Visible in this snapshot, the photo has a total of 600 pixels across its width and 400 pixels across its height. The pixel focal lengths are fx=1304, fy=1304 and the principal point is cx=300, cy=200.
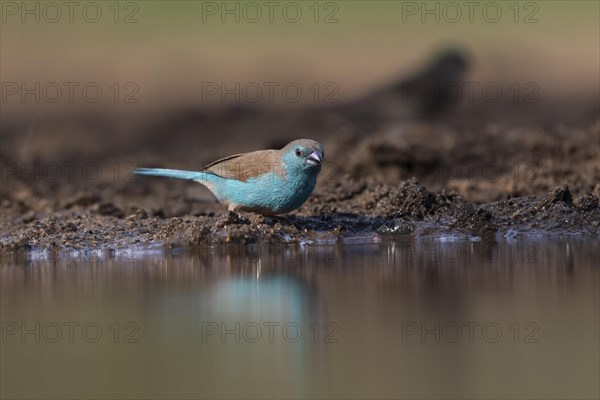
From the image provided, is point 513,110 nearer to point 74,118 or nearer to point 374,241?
point 74,118

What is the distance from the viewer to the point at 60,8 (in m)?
18.5

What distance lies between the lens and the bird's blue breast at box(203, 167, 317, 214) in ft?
30.4

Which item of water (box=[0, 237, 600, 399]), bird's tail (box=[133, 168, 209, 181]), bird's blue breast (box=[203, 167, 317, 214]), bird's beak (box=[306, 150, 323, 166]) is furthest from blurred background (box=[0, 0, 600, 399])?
bird's beak (box=[306, 150, 323, 166])

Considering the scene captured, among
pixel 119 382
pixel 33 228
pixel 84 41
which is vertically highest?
pixel 84 41

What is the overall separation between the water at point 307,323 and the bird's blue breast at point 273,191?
325 mm

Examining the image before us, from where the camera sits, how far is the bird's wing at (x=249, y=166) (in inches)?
368

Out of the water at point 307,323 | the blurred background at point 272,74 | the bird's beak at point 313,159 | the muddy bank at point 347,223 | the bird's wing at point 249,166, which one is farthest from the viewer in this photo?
the blurred background at point 272,74

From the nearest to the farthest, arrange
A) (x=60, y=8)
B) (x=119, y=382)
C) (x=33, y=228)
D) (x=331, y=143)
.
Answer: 1. (x=119, y=382)
2. (x=33, y=228)
3. (x=331, y=143)
4. (x=60, y=8)

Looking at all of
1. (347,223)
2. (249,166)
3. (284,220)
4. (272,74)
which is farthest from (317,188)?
(272,74)

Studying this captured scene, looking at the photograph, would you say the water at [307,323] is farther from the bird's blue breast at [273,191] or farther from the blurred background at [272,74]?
the blurred background at [272,74]

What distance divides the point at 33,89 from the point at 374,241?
9.46m

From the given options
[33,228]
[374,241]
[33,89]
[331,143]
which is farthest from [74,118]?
[374,241]

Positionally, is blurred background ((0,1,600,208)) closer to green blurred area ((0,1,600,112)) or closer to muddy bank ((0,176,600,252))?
green blurred area ((0,1,600,112))

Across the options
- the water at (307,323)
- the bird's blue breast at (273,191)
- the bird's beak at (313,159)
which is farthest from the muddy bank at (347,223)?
the bird's beak at (313,159)
